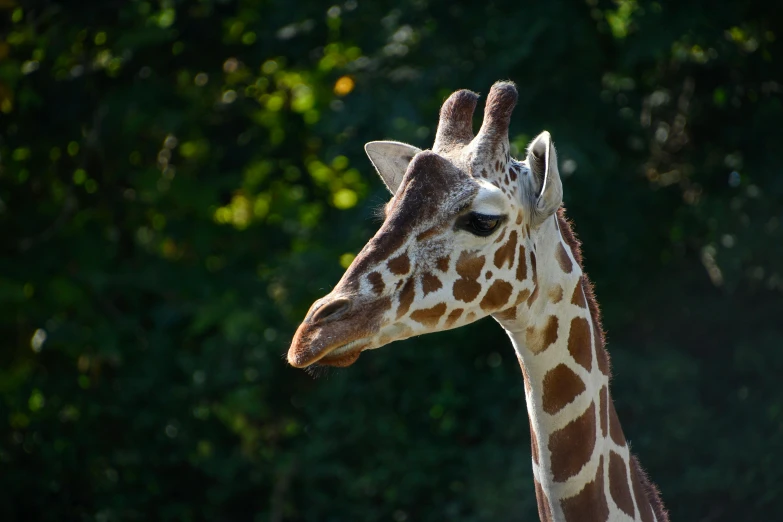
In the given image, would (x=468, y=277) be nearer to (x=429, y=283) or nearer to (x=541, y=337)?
(x=429, y=283)

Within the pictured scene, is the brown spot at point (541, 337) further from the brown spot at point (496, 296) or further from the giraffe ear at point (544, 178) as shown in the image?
the giraffe ear at point (544, 178)

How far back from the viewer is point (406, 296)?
7.04 feet

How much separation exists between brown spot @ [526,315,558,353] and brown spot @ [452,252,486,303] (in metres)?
0.21

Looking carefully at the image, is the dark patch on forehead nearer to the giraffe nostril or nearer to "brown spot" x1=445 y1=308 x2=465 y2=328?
the giraffe nostril

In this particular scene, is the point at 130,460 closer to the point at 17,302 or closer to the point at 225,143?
the point at 17,302

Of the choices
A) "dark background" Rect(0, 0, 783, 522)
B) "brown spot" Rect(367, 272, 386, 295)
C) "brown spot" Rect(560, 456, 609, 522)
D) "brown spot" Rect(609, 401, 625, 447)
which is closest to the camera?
"brown spot" Rect(367, 272, 386, 295)

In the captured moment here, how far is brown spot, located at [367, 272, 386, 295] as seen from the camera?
209 centimetres

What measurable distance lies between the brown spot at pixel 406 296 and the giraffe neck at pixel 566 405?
0.29m

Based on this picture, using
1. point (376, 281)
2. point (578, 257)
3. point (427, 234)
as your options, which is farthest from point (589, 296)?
point (376, 281)

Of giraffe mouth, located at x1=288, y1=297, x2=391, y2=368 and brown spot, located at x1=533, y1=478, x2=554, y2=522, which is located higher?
giraffe mouth, located at x1=288, y1=297, x2=391, y2=368

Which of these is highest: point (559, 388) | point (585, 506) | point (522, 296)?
point (522, 296)

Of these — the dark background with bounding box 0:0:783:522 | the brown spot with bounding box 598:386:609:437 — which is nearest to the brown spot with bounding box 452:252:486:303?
the brown spot with bounding box 598:386:609:437

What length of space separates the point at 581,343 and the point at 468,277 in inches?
14.6

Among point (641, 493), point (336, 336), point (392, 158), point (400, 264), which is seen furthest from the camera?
point (392, 158)
